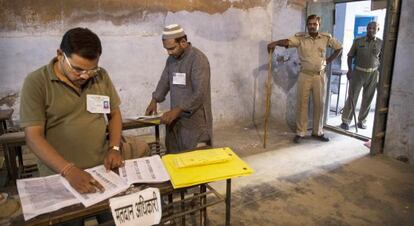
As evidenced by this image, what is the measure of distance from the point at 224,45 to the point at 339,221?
118 inches

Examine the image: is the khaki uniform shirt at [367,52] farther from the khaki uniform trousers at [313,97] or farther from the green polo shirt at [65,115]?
the green polo shirt at [65,115]

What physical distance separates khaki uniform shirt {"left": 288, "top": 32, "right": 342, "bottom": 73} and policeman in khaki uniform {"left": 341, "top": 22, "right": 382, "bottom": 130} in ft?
2.42

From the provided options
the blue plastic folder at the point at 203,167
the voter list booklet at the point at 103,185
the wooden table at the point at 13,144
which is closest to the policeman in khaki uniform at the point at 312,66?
the wooden table at the point at 13,144

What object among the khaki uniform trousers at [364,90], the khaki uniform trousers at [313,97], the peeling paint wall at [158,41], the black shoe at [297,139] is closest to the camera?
the peeling paint wall at [158,41]

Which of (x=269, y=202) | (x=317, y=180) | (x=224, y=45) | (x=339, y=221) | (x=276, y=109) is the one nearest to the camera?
(x=339, y=221)

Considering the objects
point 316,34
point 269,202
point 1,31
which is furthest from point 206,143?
point 1,31

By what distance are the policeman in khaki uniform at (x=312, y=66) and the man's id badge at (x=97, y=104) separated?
2.76m

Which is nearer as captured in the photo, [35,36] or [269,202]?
[269,202]

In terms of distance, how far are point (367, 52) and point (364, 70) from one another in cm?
Result: 26

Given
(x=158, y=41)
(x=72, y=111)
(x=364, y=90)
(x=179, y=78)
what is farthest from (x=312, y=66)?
(x=72, y=111)

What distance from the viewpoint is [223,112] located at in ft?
16.1

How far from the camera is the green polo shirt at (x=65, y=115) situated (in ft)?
4.73

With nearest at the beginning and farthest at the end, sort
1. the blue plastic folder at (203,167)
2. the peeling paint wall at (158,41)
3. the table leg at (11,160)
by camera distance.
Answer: the blue plastic folder at (203,167) → the table leg at (11,160) → the peeling paint wall at (158,41)

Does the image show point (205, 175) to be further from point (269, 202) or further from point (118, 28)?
point (118, 28)
